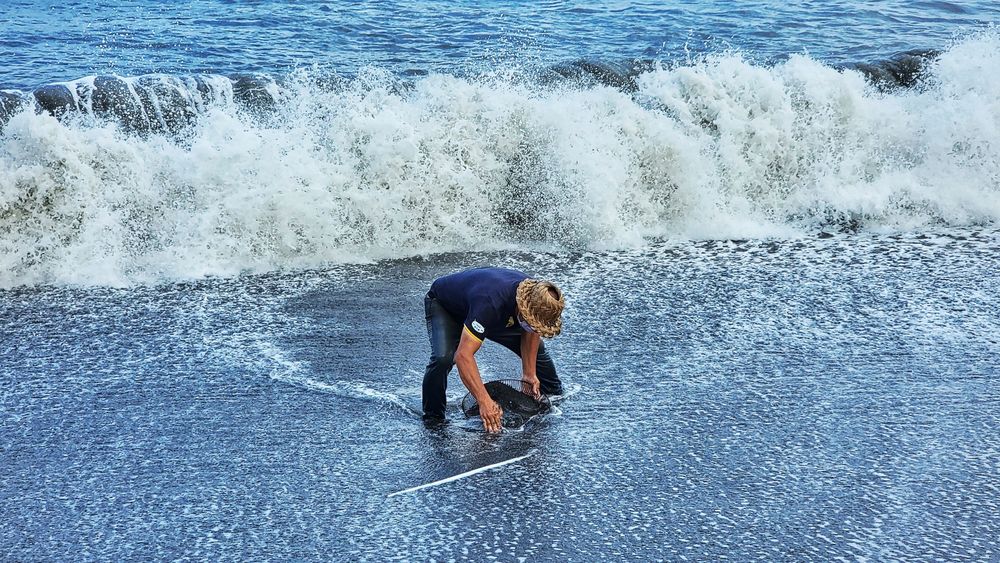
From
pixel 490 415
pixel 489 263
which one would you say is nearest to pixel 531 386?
pixel 490 415

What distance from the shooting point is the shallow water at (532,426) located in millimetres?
4449

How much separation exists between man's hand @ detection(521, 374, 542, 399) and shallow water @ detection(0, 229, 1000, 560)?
6.7 inches

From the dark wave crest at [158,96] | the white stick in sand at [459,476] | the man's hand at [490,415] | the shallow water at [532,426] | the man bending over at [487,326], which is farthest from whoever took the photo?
the dark wave crest at [158,96]

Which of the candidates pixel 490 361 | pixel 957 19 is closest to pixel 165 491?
pixel 490 361

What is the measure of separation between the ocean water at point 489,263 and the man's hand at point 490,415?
0.43ft

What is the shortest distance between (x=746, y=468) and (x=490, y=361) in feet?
6.44

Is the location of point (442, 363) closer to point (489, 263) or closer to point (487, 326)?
point (487, 326)

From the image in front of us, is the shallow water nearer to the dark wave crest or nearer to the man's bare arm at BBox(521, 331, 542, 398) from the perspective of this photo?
the man's bare arm at BBox(521, 331, 542, 398)

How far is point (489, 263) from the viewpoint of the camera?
28.6 feet

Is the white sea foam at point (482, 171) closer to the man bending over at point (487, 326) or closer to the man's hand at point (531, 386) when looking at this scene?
the man bending over at point (487, 326)

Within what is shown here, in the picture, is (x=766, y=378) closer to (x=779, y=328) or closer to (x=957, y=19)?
(x=779, y=328)

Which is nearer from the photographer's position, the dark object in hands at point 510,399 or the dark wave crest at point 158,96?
the dark object in hands at point 510,399

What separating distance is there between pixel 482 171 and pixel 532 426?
5004 mm

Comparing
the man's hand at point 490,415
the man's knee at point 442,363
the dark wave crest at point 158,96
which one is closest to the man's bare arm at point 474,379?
the man's hand at point 490,415
